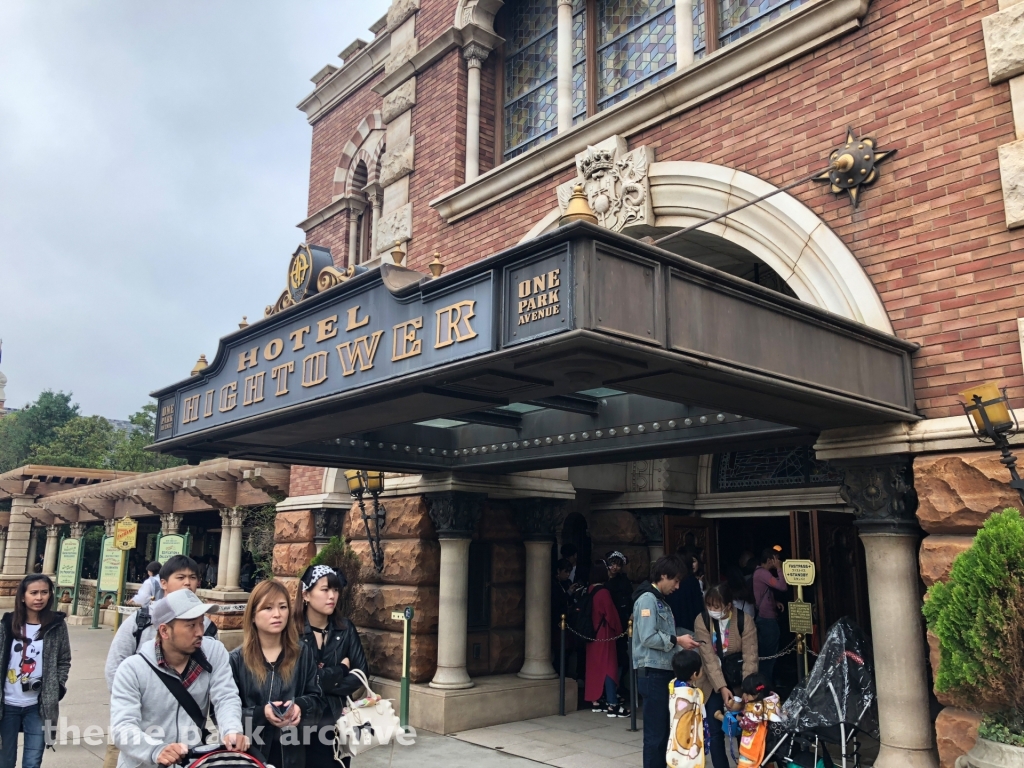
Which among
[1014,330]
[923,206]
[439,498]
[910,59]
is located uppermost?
[910,59]

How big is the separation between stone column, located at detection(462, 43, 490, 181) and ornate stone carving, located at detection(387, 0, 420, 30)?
4.81 feet

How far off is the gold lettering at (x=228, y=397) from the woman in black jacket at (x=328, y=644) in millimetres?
2764

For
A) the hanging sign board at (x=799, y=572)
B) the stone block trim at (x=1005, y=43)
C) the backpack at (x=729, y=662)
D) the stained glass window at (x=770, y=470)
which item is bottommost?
the backpack at (x=729, y=662)

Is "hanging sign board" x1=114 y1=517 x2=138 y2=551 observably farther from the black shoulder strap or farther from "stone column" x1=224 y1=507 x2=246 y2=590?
the black shoulder strap

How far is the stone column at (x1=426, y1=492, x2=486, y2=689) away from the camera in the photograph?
356 inches

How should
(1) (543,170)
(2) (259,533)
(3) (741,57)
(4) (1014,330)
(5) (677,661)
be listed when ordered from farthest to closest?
1. (2) (259,533)
2. (1) (543,170)
3. (3) (741,57)
4. (5) (677,661)
5. (4) (1014,330)

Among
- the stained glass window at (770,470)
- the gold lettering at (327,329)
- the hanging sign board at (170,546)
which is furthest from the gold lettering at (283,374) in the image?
the hanging sign board at (170,546)

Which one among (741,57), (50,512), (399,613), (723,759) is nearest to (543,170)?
(741,57)

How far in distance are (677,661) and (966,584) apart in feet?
6.59

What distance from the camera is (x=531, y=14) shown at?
399 inches

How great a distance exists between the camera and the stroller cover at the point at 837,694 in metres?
5.64

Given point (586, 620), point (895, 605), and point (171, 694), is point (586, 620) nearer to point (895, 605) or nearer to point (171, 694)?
point (895, 605)

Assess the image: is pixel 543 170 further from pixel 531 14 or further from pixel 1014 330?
pixel 1014 330

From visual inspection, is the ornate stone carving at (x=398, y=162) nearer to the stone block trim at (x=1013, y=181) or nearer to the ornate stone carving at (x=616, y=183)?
the ornate stone carving at (x=616, y=183)
